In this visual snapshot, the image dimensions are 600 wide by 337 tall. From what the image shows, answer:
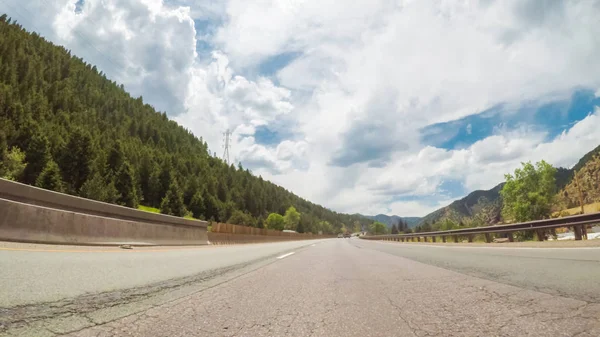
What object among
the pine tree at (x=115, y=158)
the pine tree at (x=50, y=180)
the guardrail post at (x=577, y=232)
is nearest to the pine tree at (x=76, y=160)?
the pine tree at (x=115, y=158)

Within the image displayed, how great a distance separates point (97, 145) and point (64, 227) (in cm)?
10532

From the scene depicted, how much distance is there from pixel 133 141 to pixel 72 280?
472ft

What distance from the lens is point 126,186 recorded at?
94.8 meters

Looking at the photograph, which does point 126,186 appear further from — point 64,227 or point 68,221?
point 64,227

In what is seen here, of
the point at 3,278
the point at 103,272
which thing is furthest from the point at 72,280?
the point at 103,272

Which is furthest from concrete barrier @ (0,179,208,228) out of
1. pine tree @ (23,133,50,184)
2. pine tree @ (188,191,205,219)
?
pine tree @ (188,191,205,219)

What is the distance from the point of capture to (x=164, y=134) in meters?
166

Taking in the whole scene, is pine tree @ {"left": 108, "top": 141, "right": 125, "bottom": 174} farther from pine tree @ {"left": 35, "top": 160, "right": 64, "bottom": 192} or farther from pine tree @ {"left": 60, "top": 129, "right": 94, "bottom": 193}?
pine tree @ {"left": 35, "top": 160, "right": 64, "bottom": 192}

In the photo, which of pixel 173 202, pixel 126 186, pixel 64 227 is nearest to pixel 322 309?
pixel 64 227

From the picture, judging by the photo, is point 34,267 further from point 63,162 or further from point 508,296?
A: point 63,162

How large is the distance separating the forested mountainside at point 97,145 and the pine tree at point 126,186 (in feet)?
0.82

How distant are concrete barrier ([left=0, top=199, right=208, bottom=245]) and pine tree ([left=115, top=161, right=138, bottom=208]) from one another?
283ft

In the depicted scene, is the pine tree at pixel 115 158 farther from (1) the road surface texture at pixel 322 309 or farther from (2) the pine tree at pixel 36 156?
(1) the road surface texture at pixel 322 309

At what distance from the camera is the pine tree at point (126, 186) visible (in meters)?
92.0
